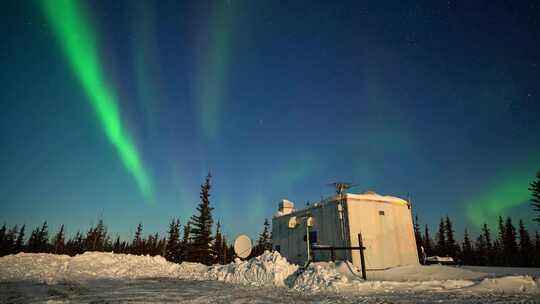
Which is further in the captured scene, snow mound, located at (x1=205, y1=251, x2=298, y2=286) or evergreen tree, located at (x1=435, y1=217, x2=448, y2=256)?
evergreen tree, located at (x1=435, y1=217, x2=448, y2=256)

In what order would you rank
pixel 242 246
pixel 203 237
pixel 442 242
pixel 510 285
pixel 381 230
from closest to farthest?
pixel 510 285
pixel 381 230
pixel 242 246
pixel 203 237
pixel 442 242

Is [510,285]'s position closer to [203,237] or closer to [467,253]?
[203,237]

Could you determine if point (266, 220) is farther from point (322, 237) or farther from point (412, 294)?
point (412, 294)

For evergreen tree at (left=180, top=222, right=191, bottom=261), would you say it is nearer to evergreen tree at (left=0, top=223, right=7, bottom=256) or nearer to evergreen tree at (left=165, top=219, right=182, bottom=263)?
evergreen tree at (left=165, top=219, right=182, bottom=263)

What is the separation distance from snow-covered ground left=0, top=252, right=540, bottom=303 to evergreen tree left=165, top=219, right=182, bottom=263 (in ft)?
66.5

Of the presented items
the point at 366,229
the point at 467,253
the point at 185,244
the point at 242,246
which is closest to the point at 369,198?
the point at 366,229

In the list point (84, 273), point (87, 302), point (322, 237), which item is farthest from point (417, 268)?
point (84, 273)

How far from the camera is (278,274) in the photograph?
36.5 feet

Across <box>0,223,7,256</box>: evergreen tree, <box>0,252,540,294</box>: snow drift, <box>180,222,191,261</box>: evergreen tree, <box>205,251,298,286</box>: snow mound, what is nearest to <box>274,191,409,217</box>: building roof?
→ <box>0,252,540,294</box>: snow drift

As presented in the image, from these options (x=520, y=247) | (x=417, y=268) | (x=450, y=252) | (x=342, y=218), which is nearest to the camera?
(x=417, y=268)

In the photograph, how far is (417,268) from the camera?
43.6 ft

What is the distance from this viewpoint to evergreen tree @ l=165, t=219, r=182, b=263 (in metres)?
38.4

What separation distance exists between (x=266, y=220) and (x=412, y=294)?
4823 cm

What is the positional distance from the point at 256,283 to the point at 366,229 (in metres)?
8.62
